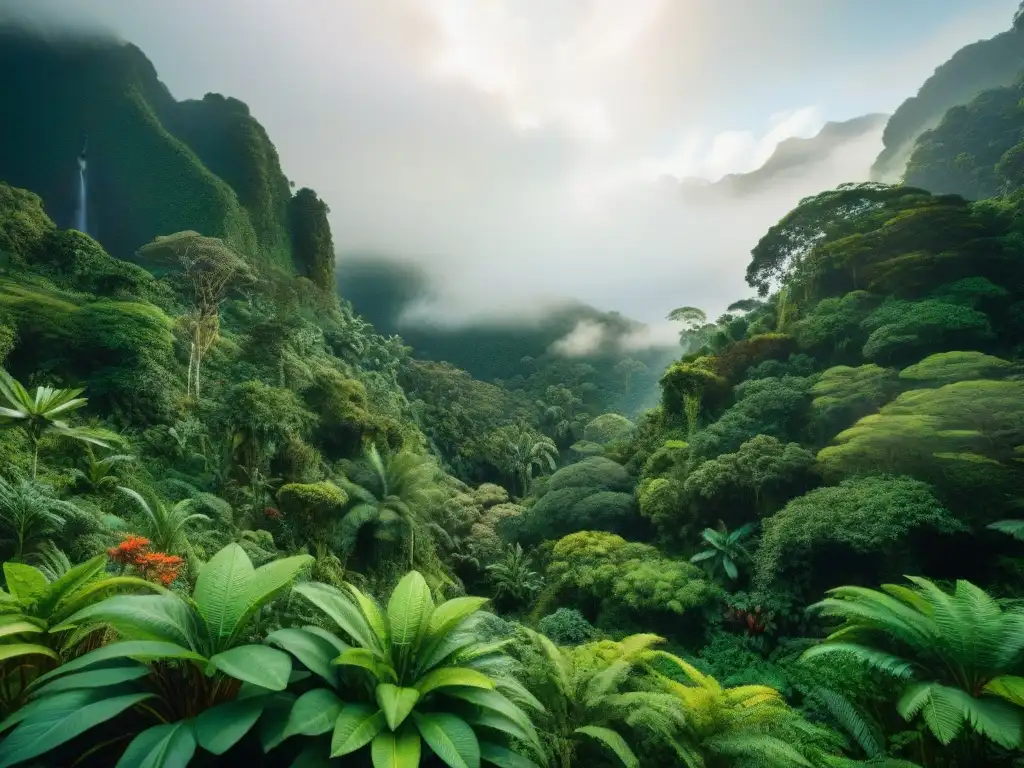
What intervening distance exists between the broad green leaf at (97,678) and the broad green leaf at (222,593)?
0.30 metres

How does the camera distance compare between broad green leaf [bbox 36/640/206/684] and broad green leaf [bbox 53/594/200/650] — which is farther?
broad green leaf [bbox 53/594/200/650]

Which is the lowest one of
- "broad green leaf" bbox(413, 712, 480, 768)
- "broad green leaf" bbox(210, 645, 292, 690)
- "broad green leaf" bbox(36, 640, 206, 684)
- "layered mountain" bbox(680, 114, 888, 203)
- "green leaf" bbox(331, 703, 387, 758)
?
"broad green leaf" bbox(413, 712, 480, 768)

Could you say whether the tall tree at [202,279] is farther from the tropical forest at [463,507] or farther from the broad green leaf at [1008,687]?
the broad green leaf at [1008,687]

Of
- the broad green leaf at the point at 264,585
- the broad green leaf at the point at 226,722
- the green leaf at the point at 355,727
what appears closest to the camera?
the broad green leaf at the point at 226,722

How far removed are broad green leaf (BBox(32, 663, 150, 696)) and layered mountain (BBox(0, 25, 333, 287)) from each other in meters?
29.8

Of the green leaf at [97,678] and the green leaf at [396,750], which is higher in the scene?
the green leaf at [97,678]

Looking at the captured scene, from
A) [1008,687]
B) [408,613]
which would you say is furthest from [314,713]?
[1008,687]

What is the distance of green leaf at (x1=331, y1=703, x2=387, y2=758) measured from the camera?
2.02 meters

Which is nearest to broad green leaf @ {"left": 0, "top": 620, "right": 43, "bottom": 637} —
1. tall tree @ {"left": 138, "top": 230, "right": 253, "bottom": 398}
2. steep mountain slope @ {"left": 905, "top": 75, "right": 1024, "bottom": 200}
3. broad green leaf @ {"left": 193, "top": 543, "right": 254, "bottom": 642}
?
broad green leaf @ {"left": 193, "top": 543, "right": 254, "bottom": 642}

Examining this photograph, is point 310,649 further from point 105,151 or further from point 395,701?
point 105,151

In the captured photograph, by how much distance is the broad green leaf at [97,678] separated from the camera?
1991 mm

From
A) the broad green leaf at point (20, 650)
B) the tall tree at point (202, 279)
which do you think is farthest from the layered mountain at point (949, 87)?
the broad green leaf at point (20, 650)

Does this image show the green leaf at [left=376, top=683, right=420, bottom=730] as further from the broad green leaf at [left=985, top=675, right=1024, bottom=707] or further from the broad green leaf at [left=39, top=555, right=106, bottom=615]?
the broad green leaf at [left=985, top=675, right=1024, bottom=707]

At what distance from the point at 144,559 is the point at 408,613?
2993 mm
